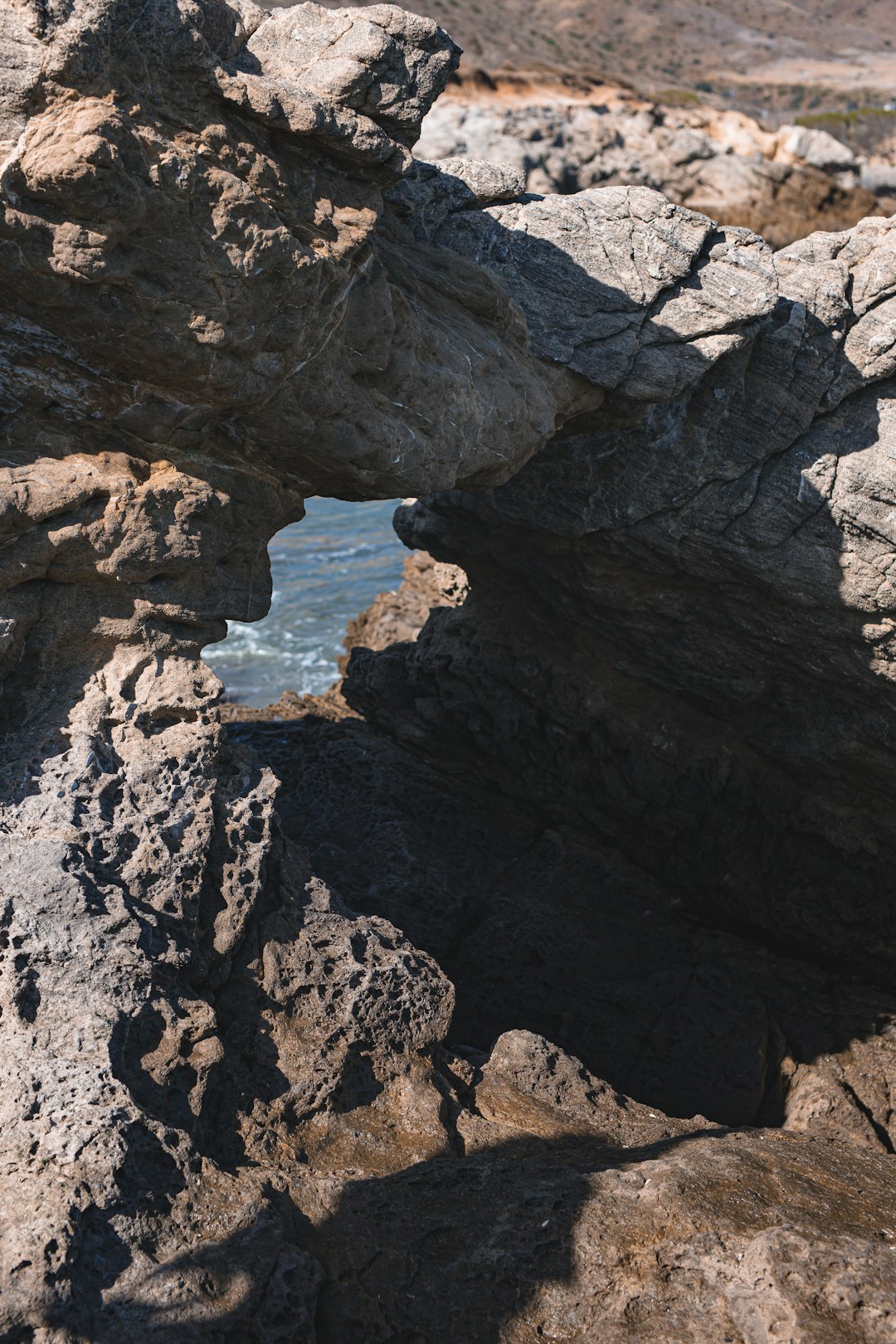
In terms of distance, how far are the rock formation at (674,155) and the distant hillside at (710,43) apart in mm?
17881

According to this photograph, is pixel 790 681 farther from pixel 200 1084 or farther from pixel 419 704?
pixel 200 1084

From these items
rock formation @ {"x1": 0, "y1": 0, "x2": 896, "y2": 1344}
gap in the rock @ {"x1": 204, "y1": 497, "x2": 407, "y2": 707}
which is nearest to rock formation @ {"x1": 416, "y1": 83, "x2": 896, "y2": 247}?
gap in the rock @ {"x1": 204, "y1": 497, "x2": 407, "y2": 707}

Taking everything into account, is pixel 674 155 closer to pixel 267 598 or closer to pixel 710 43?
pixel 267 598

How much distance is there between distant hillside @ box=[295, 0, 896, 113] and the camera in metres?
65.6

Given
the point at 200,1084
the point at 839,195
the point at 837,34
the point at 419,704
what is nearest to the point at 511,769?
the point at 419,704

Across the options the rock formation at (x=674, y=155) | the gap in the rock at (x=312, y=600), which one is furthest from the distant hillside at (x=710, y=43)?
the gap in the rock at (x=312, y=600)

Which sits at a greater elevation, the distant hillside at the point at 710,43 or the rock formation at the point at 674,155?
the distant hillside at the point at 710,43

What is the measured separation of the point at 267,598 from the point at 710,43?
318ft

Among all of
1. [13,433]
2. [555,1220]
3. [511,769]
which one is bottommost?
[511,769]

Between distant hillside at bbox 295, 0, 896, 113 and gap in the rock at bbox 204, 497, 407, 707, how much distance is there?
36.6 m

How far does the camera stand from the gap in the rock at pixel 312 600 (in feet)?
57.0

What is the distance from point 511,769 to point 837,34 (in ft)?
350

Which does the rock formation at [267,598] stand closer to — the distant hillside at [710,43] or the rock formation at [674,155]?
the rock formation at [674,155]

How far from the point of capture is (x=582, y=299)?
293 inches
